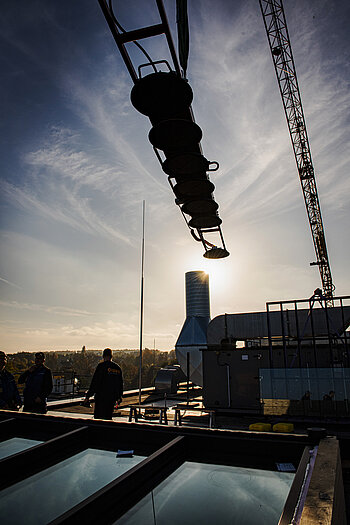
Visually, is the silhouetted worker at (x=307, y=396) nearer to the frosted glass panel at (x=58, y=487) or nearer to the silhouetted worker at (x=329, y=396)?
the silhouetted worker at (x=329, y=396)

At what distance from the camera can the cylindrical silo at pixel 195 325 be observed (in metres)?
22.0

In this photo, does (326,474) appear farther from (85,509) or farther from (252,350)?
(252,350)

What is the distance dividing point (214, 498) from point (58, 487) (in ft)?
3.10

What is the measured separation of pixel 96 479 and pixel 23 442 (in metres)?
1.18

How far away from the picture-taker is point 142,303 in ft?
47.2

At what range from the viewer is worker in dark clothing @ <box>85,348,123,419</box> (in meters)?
6.39

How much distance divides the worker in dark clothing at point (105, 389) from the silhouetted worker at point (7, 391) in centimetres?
173

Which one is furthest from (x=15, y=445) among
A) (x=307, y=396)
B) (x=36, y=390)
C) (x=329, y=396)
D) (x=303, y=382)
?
(x=329, y=396)

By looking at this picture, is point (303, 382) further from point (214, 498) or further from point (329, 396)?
point (214, 498)

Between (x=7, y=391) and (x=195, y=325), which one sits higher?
(x=195, y=325)

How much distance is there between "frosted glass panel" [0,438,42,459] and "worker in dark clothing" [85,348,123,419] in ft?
11.6

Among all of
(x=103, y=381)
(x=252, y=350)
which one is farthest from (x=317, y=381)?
(x=103, y=381)

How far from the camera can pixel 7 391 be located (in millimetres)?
6766

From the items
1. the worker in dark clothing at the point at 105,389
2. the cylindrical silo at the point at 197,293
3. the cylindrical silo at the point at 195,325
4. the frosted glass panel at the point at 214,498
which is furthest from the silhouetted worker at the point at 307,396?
the cylindrical silo at the point at 197,293
